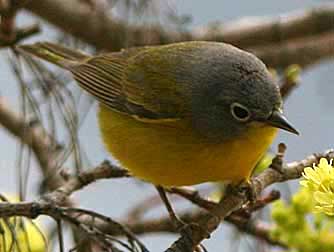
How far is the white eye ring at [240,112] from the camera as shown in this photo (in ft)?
5.27

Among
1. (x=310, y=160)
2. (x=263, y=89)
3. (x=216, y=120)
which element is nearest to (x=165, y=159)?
(x=216, y=120)

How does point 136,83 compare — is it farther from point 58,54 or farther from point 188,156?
point 188,156

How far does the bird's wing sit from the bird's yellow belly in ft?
0.22

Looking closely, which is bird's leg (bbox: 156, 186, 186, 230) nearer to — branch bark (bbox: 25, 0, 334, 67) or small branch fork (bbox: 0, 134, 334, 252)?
small branch fork (bbox: 0, 134, 334, 252)

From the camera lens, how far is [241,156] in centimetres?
161

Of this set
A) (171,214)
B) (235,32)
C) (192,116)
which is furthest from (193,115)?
(235,32)

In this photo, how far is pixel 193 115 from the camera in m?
1.71

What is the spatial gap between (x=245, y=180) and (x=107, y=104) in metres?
0.49

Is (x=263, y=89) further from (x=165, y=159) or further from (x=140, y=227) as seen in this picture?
(x=140, y=227)

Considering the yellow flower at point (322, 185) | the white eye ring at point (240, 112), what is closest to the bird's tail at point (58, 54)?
the white eye ring at point (240, 112)

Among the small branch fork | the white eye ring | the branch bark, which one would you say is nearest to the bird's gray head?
the white eye ring

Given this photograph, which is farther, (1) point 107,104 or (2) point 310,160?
(1) point 107,104

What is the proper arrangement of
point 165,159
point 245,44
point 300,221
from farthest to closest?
1. point 245,44
2. point 165,159
3. point 300,221

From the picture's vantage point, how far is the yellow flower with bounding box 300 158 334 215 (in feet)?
3.06
